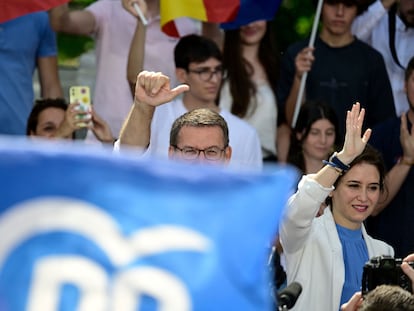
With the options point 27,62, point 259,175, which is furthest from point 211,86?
point 259,175

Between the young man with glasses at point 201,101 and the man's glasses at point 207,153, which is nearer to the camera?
the man's glasses at point 207,153

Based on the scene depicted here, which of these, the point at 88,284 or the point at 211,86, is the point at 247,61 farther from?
the point at 88,284

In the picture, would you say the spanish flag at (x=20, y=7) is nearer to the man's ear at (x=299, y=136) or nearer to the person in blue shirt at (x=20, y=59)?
the person in blue shirt at (x=20, y=59)

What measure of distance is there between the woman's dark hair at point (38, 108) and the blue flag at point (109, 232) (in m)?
4.68

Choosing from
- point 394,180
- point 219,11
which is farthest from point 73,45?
point 394,180

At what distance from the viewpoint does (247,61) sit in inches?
332

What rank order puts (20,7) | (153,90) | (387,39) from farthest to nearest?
(387,39) < (20,7) < (153,90)

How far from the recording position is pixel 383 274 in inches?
208

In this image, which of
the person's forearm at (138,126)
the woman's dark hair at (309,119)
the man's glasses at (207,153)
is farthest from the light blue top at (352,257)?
the woman's dark hair at (309,119)

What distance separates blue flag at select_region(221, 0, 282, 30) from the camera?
8.33 meters

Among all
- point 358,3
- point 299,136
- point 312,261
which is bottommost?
point 312,261

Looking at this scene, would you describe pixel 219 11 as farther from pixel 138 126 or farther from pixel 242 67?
pixel 138 126

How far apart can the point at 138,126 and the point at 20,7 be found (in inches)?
82.0

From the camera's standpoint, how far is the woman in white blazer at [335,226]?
5.73 meters
